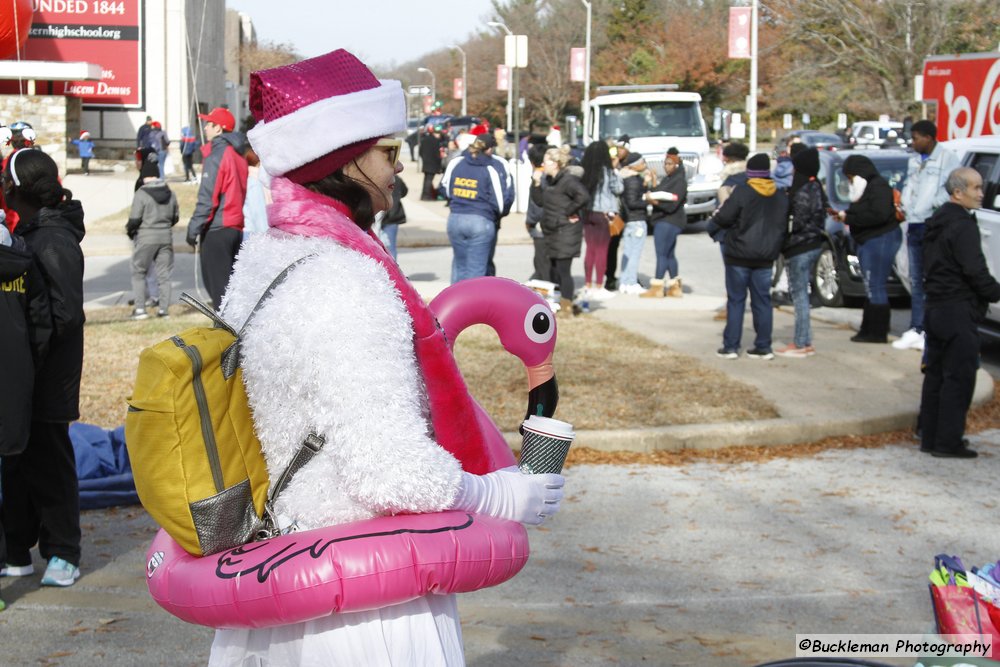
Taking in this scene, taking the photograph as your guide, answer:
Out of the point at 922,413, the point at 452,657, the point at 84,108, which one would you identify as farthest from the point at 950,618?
the point at 84,108

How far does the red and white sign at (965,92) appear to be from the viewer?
700 inches

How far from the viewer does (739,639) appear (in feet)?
16.0

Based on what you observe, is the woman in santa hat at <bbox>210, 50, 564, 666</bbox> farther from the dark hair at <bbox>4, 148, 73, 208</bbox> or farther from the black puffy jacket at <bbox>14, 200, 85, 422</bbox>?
the dark hair at <bbox>4, 148, 73, 208</bbox>

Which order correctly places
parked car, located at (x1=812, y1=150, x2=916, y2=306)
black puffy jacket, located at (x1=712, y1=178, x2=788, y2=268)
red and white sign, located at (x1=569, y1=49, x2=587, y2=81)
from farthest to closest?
red and white sign, located at (x1=569, y1=49, x2=587, y2=81) < parked car, located at (x1=812, y1=150, x2=916, y2=306) < black puffy jacket, located at (x1=712, y1=178, x2=788, y2=268)

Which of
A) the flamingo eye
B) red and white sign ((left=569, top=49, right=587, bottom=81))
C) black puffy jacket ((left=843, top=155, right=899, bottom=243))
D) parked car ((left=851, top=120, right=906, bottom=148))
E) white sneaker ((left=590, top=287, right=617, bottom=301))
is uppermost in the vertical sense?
red and white sign ((left=569, top=49, right=587, bottom=81))

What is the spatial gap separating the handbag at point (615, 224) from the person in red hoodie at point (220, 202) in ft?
16.7

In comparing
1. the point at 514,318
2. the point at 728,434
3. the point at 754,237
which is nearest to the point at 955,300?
the point at 728,434

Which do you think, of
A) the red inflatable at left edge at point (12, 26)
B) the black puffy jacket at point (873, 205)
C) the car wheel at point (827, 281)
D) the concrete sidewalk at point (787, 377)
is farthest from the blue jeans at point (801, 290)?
the red inflatable at left edge at point (12, 26)

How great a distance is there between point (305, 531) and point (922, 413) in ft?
22.1

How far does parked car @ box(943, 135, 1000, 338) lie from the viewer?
11.0 m

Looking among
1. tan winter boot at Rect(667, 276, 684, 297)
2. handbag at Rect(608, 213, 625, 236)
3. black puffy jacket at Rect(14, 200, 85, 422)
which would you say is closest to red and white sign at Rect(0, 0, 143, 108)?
handbag at Rect(608, 213, 625, 236)

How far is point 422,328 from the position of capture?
2311 millimetres

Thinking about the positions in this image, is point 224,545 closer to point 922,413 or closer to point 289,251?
point 289,251

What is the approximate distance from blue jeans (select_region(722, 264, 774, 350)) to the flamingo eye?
26.6 ft
